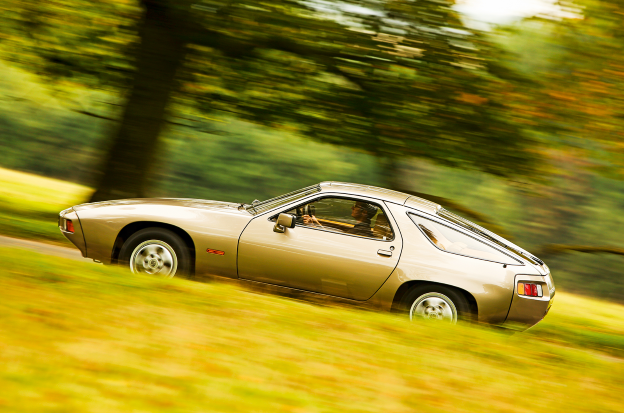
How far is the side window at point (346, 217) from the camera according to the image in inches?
235

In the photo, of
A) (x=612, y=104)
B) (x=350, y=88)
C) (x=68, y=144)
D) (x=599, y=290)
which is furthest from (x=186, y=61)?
(x=599, y=290)

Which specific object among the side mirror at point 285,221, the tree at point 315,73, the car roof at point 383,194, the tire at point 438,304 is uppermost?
the tree at point 315,73

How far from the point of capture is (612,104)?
8.56m

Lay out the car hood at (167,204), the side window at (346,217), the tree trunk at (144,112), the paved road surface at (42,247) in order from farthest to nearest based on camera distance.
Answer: the tree trunk at (144,112) < the paved road surface at (42,247) < the car hood at (167,204) < the side window at (346,217)

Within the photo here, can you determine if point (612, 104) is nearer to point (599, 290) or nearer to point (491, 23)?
point (491, 23)

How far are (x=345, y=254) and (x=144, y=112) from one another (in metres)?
4.51

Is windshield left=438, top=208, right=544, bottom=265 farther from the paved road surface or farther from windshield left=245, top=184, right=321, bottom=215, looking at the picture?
the paved road surface

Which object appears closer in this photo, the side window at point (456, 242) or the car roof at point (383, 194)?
the side window at point (456, 242)

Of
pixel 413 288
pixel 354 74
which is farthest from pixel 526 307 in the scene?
pixel 354 74

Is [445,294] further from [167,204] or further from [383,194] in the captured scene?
[167,204]

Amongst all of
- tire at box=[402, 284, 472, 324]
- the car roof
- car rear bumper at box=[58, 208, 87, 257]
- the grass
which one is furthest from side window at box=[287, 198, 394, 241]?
car rear bumper at box=[58, 208, 87, 257]

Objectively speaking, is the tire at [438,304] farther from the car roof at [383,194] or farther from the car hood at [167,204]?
the car hood at [167,204]

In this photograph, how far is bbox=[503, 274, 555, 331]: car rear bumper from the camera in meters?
5.73

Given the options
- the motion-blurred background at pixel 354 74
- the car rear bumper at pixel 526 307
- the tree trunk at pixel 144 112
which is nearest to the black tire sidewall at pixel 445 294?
the car rear bumper at pixel 526 307
